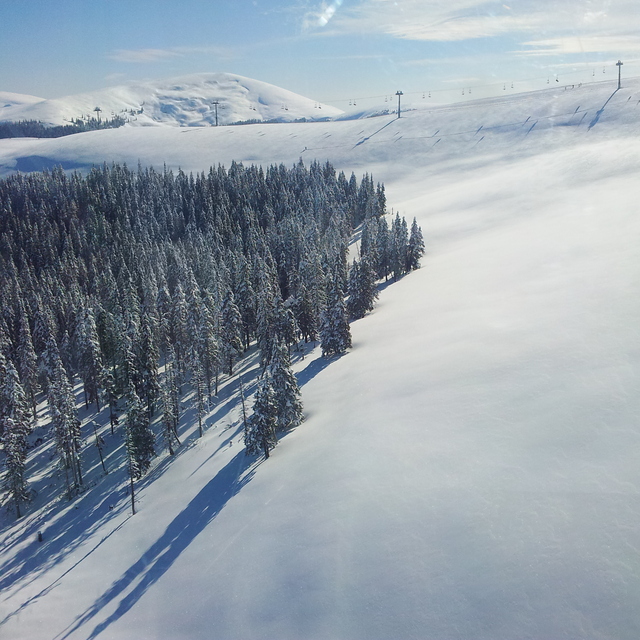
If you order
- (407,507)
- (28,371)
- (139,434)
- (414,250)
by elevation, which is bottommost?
(28,371)

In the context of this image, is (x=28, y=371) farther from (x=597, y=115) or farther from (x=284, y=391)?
(x=597, y=115)

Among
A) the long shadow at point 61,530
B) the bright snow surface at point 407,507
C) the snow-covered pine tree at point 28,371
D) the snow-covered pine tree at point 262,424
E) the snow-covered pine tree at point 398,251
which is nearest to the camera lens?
the bright snow surface at point 407,507

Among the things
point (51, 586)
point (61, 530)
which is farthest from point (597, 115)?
point (51, 586)

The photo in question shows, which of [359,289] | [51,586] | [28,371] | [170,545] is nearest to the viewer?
[170,545]

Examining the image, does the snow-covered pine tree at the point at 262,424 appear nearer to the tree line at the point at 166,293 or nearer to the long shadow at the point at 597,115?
the tree line at the point at 166,293

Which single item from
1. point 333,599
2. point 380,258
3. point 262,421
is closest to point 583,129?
point 380,258

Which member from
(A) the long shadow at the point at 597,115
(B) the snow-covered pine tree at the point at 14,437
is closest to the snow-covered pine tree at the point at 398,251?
(B) the snow-covered pine tree at the point at 14,437

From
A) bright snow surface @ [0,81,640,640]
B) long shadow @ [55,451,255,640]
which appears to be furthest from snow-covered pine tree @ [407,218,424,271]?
long shadow @ [55,451,255,640]
